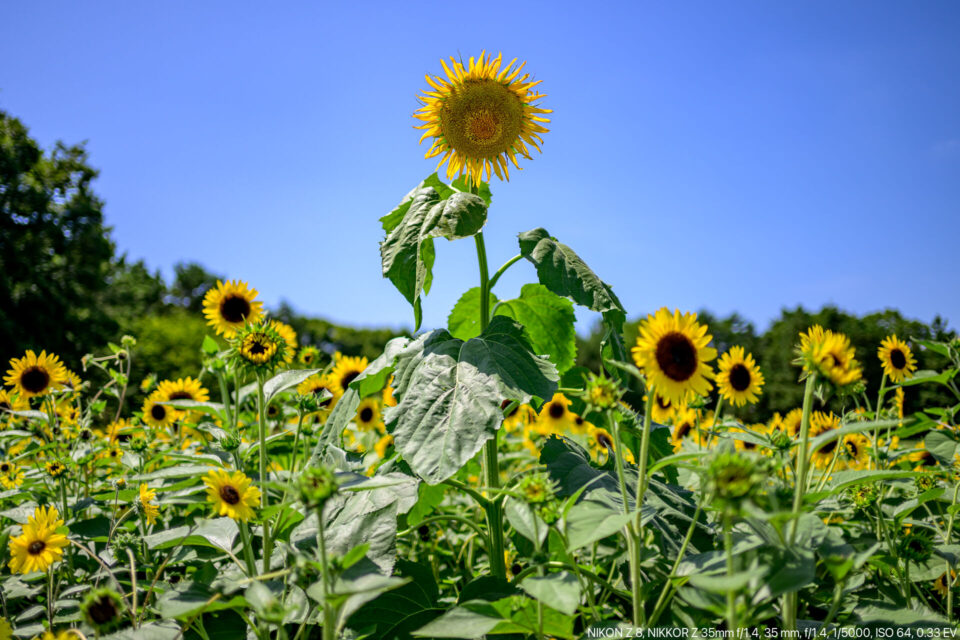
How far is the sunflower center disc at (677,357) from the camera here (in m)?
1.50

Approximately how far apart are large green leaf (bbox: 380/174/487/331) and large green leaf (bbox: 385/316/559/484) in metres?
0.22

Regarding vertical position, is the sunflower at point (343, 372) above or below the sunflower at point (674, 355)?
above

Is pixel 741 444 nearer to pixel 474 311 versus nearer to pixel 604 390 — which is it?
pixel 474 311

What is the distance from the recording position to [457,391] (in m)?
1.72

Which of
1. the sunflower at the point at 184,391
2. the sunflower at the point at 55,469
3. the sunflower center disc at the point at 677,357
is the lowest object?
the sunflower at the point at 55,469

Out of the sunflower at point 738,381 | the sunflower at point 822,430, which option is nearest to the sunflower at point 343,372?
the sunflower at point 738,381

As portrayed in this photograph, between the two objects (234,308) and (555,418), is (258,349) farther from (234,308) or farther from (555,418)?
(555,418)

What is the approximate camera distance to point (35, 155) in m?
23.5

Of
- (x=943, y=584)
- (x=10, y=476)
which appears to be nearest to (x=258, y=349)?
(x=10, y=476)

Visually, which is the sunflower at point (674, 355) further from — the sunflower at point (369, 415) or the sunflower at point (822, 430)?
the sunflower at point (369, 415)

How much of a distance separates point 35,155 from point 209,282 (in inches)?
1715

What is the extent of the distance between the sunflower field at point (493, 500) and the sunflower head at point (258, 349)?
0.04ft

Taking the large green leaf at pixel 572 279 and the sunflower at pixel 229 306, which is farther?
the sunflower at pixel 229 306

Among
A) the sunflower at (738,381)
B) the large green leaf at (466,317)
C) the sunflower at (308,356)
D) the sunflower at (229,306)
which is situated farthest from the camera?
the sunflower at (308,356)
